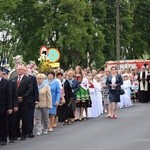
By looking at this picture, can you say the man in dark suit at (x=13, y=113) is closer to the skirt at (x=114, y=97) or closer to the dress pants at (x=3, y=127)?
the dress pants at (x=3, y=127)

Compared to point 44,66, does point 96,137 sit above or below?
below

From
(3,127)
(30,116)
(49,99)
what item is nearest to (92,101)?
(49,99)

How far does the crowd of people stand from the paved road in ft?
1.44

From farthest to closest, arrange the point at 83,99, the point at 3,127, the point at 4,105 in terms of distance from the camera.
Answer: the point at 83,99 → the point at 3,127 → the point at 4,105

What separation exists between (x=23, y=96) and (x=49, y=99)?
4.56 ft

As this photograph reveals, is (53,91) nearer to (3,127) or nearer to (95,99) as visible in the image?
(3,127)

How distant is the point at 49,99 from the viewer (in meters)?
16.7

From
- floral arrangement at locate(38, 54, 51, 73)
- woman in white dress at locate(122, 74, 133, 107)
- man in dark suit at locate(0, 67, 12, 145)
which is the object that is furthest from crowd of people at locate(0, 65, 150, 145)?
woman in white dress at locate(122, 74, 133, 107)

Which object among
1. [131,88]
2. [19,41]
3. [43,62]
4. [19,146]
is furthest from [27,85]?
[19,41]

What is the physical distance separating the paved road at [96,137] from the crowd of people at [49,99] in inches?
17.3

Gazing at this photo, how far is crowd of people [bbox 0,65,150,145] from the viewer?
1463cm

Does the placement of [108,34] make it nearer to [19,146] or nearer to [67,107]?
[67,107]

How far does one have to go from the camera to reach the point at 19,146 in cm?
1396

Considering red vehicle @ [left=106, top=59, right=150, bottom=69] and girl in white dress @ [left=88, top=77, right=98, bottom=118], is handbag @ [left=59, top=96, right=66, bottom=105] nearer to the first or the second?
girl in white dress @ [left=88, top=77, right=98, bottom=118]
